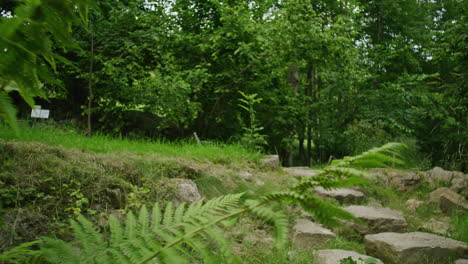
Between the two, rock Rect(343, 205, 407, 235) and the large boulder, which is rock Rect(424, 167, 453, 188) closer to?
the large boulder

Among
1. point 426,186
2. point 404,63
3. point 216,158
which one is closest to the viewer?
point 216,158

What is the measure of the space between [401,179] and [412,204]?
1.07 m

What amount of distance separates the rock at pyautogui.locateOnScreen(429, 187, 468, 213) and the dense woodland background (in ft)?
2.33

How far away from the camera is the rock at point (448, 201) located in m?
5.06

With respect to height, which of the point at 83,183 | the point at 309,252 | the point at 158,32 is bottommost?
the point at 309,252

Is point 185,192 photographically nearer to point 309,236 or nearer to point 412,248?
point 309,236

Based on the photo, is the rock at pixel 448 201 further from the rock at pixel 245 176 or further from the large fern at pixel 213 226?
the large fern at pixel 213 226

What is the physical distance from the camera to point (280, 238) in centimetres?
65

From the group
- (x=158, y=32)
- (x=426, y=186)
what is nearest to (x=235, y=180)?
(x=426, y=186)

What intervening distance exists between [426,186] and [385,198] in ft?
4.73

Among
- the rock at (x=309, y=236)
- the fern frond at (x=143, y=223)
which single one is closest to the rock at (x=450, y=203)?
the rock at (x=309, y=236)

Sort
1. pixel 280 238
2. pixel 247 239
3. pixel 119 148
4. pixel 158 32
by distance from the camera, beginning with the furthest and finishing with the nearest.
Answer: pixel 158 32 < pixel 119 148 < pixel 247 239 < pixel 280 238

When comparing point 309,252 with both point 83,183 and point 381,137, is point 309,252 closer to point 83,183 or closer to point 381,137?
point 83,183

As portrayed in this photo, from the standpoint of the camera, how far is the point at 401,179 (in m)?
6.25
